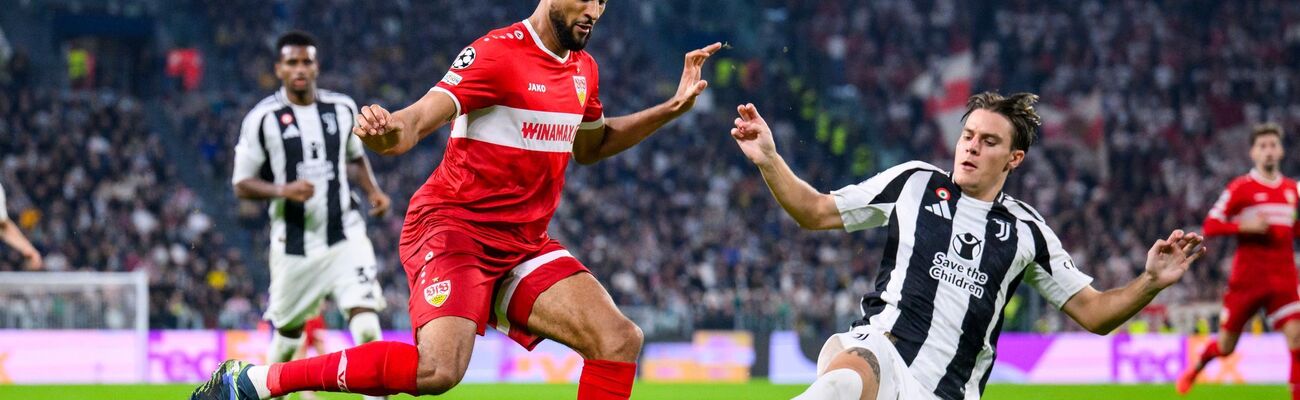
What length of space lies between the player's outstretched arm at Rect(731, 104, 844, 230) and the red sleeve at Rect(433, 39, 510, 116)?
1015mm

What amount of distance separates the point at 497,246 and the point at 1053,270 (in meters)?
2.11

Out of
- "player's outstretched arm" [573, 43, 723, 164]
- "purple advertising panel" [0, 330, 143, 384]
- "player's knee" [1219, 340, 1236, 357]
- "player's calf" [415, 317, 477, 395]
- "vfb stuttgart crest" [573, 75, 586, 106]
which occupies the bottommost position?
"purple advertising panel" [0, 330, 143, 384]

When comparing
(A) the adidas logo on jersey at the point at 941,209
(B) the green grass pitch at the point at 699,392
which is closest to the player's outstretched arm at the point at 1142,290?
(A) the adidas logo on jersey at the point at 941,209

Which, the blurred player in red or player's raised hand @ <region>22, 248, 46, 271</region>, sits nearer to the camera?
player's raised hand @ <region>22, 248, 46, 271</region>

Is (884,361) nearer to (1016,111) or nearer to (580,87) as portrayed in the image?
(1016,111)

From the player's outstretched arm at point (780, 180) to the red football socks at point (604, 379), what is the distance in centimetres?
98

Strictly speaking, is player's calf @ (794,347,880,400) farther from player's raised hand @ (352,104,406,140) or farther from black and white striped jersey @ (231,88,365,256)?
black and white striped jersey @ (231,88,365,256)

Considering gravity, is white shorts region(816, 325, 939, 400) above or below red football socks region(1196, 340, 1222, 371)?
above

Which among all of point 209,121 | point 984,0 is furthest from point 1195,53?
point 209,121

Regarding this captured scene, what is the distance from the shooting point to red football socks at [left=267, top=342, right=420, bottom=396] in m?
5.14

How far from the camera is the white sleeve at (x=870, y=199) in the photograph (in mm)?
5039

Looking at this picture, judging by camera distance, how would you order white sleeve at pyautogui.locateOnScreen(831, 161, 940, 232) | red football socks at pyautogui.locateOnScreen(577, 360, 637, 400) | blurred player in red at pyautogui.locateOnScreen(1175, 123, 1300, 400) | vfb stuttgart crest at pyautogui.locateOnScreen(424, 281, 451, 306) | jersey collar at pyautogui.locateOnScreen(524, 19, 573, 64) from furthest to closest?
blurred player in red at pyautogui.locateOnScreen(1175, 123, 1300, 400)
jersey collar at pyautogui.locateOnScreen(524, 19, 573, 64)
red football socks at pyautogui.locateOnScreen(577, 360, 637, 400)
vfb stuttgart crest at pyautogui.locateOnScreen(424, 281, 451, 306)
white sleeve at pyautogui.locateOnScreen(831, 161, 940, 232)

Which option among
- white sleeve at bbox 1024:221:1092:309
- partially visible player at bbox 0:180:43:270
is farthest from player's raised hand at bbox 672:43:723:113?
partially visible player at bbox 0:180:43:270

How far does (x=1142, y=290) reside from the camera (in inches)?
195
